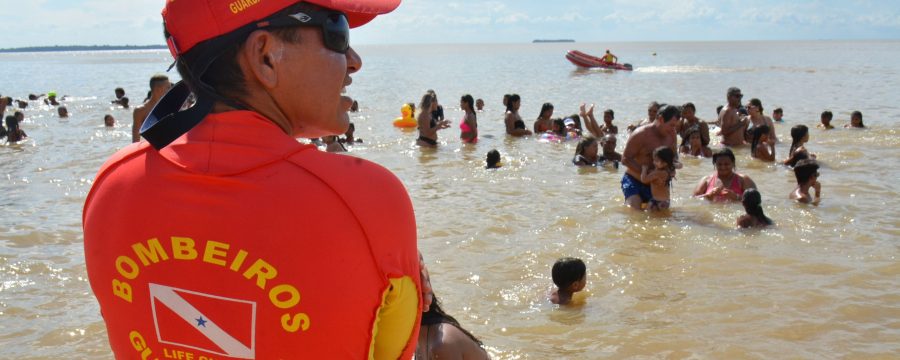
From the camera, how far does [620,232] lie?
789cm

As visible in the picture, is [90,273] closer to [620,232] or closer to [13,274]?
[13,274]

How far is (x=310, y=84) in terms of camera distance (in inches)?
48.8

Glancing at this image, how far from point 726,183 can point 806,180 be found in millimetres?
877

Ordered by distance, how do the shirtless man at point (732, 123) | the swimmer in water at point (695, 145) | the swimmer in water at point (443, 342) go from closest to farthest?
the swimmer in water at point (443, 342) < the swimmer in water at point (695, 145) < the shirtless man at point (732, 123)

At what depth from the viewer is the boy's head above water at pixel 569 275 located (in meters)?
5.63

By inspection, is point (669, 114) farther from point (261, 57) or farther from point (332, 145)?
point (261, 57)

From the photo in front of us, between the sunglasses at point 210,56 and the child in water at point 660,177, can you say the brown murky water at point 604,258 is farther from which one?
the sunglasses at point 210,56

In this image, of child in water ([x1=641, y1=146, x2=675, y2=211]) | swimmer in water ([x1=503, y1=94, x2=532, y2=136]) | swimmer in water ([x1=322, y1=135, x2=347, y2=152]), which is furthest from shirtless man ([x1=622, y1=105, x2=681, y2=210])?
swimmer in water ([x1=503, y1=94, x2=532, y2=136])

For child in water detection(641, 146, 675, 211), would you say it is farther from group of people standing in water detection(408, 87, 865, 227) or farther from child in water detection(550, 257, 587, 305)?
child in water detection(550, 257, 587, 305)

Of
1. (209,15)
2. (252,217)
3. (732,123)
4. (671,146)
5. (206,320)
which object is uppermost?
(209,15)

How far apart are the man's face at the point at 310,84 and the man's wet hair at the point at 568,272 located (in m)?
4.49

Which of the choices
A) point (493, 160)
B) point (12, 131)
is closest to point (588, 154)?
point (493, 160)

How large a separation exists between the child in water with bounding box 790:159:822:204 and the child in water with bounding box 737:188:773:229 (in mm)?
1394

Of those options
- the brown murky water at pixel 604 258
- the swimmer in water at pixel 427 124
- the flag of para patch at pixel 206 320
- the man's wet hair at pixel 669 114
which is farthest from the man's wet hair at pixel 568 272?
the swimmer in water at pixel 427 124
